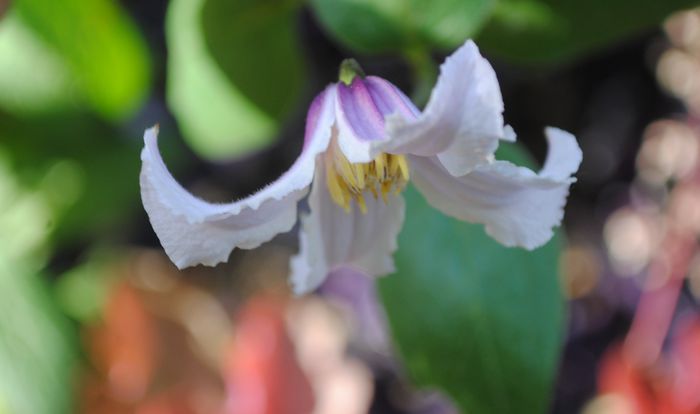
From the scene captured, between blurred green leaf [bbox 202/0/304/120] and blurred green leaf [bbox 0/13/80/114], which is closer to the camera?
blurred green leaf [bbox 202/0/304/120]

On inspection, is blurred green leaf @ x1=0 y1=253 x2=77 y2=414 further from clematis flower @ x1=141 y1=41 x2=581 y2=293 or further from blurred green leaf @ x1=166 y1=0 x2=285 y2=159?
clematis flower @ x1=141 y1=41 x2=581 y2=293

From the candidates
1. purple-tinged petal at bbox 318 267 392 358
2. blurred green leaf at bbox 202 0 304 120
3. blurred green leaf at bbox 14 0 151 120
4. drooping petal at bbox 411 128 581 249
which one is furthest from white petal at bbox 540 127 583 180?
purple-tinged petal at bbox 318 267 392 358

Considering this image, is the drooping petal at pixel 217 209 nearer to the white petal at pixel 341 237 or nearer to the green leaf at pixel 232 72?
the white petal at pixel 341 237

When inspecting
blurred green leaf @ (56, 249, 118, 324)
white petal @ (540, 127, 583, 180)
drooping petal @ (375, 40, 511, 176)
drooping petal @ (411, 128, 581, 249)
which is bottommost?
blurred green leaf @ (56, 249, 118, 324)

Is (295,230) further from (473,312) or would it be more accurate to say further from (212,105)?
(473,312)

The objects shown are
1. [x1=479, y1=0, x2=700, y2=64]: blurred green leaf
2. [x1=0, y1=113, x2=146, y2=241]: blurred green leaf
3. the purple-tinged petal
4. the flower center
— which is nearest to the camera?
the flower center

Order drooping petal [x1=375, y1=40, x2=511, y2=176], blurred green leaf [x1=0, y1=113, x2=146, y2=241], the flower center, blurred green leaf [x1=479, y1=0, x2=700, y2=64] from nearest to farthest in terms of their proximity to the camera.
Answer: drooping petal [x1=375, y1=40, x2=511, y2=176], the flower center, blurred green leaf [x1=479, y1=0, x2=700, y2=64], blurred green leaf [x1=0, y1=113, x2=146, y2=241]

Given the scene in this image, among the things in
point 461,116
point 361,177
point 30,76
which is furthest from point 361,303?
point 461,116
